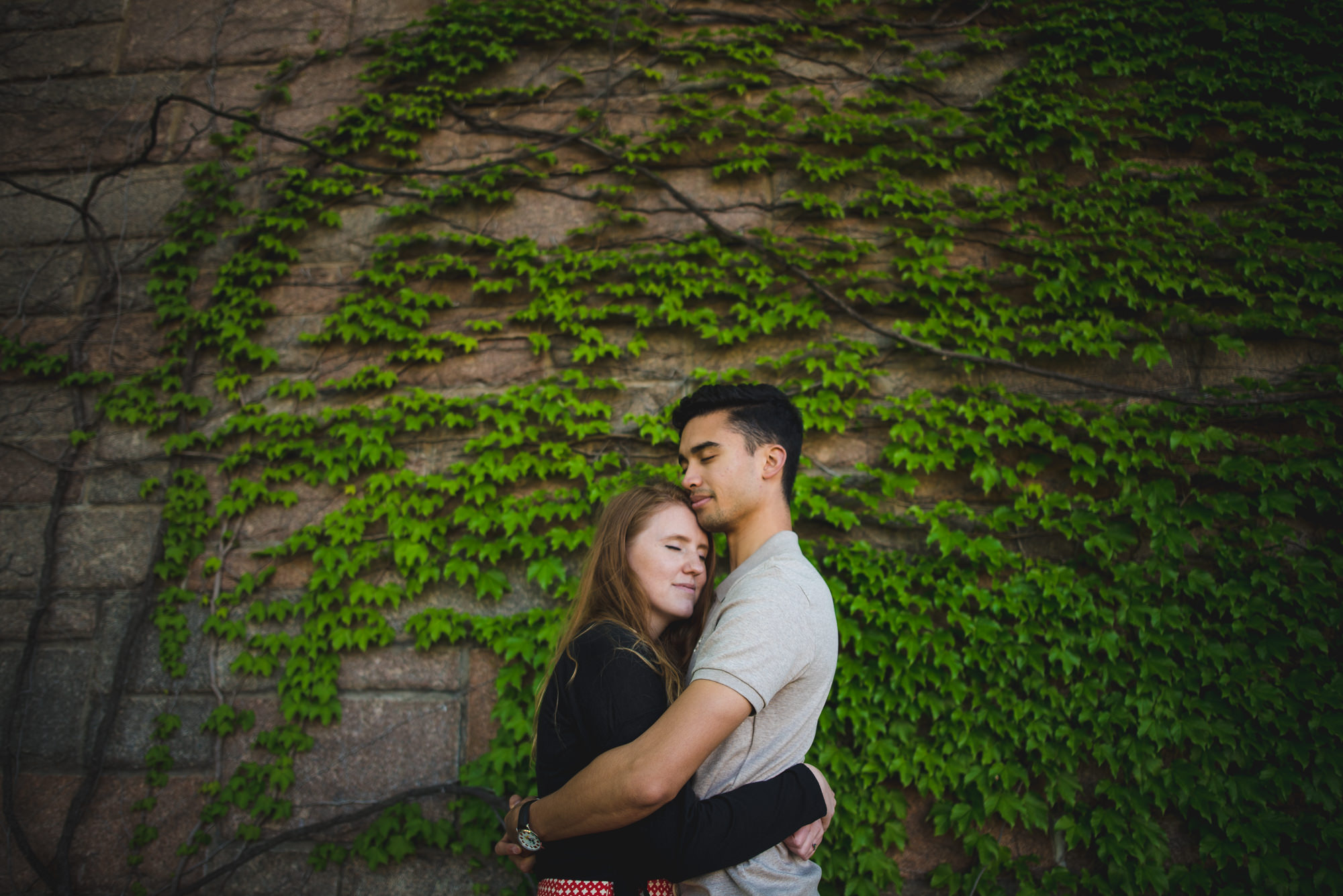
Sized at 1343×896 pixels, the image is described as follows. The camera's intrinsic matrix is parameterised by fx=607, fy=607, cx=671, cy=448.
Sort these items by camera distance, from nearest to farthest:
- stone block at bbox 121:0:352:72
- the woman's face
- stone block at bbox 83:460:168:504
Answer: the woman's face < stone block at bbox 83:460:168:504 < stone block at bbox 121:0:352:72

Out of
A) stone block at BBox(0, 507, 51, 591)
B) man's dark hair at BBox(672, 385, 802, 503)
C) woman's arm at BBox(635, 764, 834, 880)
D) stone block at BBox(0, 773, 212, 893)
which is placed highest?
man's dark hair at BBox(672, 385, 802, 503)

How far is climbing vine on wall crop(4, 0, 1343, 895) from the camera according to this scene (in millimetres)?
2473

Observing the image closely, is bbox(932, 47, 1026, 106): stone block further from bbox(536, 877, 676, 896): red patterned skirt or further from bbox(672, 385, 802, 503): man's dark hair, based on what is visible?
bbox(536, 877, 676, 896): red patterned skirt

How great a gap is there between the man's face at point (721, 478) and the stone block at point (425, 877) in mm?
1920

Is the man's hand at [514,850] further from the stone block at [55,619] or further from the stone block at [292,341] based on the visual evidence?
the stone block at [55,619]

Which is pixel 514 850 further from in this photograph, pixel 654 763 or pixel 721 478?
pixel 721 478

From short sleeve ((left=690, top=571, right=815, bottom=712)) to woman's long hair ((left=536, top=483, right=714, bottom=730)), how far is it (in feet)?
0.67

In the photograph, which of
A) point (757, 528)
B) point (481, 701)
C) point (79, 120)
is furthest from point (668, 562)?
point (79, 120)

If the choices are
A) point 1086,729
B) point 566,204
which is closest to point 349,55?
point 566,204

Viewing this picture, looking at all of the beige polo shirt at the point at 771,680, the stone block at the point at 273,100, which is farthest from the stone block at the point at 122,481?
the beige polo shirt at the point at 771,680

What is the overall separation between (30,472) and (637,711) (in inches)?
144

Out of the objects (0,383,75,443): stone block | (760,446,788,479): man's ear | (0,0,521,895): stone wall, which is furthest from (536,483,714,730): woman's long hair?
(0,383,75,443): stone block

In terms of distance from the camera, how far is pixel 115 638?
2.89 m

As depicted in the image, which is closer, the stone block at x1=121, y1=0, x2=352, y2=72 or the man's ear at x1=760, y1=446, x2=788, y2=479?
the man's ear at x1=760, y1=446, x2=788, y2=479
